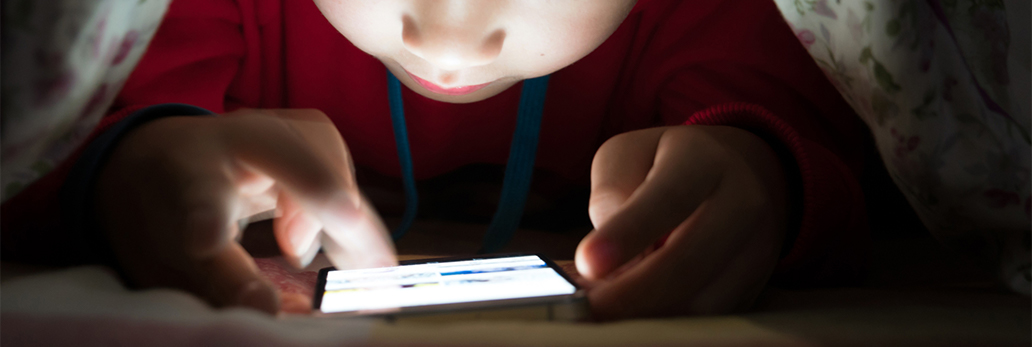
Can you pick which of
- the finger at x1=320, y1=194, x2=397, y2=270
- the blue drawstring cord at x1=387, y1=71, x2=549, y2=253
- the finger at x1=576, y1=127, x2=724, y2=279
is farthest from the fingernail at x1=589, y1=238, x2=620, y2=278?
the blue drawstring cord at x1=387, y1=71, x2=549, y2=253

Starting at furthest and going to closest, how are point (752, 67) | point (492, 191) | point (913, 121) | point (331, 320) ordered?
point (492, 191), point (752, 67), point (913, 121), point (331, 320)

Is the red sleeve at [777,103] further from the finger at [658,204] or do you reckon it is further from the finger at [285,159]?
the finger at [285,159]

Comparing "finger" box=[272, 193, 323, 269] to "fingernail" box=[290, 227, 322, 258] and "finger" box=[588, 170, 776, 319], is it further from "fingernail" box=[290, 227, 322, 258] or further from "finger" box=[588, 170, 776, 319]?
"finger" box=[588, 170, 776, 319]

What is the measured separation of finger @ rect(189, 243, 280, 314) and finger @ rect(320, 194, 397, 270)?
0.07 metres

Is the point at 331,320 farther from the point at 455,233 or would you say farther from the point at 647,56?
the point at 647,56

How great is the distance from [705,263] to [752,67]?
39cm

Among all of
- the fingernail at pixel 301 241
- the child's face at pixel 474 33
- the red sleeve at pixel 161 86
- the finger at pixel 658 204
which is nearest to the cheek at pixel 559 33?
the child's face at pixel 474 33

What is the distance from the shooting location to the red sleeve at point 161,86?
1.37ft

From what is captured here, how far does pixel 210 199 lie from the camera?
0.33 m

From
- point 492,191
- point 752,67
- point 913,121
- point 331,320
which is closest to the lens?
point 331,320

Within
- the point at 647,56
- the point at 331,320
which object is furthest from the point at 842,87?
the point at 331,320

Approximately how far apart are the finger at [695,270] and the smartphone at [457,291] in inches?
1.2

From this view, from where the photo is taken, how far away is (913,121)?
1.31 feet

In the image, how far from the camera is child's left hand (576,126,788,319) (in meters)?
0.35
